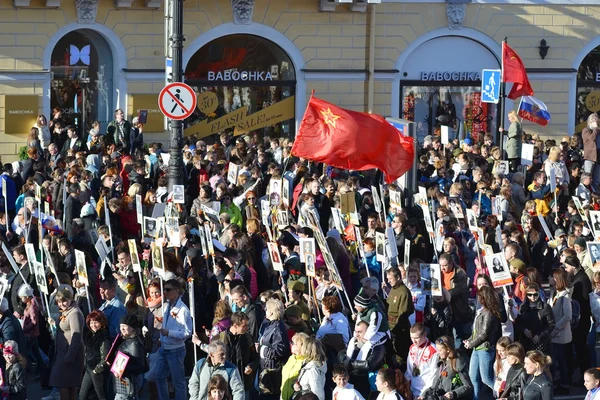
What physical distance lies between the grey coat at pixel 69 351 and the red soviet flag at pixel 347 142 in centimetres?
658

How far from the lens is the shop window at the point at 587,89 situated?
30875mm

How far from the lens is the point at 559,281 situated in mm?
14242

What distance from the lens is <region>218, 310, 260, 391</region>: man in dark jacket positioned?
502 inches

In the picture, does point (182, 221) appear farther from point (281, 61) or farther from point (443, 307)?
point (281, 61)

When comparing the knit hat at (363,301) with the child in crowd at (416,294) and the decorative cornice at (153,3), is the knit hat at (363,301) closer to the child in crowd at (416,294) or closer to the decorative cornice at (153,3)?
the child in crowd at (416,294)

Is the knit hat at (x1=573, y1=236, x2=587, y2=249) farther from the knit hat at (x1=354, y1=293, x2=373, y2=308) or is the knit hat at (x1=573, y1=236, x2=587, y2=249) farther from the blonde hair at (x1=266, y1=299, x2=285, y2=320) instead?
the blonde hair at (x1=266, y1=299, x2=285, y2=320)

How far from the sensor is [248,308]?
1352 centimetres

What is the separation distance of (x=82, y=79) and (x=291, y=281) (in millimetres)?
14104

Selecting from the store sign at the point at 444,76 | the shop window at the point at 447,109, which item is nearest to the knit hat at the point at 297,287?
the shop window at the point at 447,109

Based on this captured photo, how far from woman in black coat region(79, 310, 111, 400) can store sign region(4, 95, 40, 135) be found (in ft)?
48.0

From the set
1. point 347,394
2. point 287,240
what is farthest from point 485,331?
point 287,240

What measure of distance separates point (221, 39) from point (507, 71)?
20.7 ft

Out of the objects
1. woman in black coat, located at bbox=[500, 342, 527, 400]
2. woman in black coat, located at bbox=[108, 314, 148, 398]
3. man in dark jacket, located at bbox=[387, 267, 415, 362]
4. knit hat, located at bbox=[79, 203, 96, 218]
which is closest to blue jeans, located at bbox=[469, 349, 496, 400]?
man in dark jacket, located at bbox=[387, 267, 415, 362]

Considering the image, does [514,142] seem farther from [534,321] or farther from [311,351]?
[311,351]
